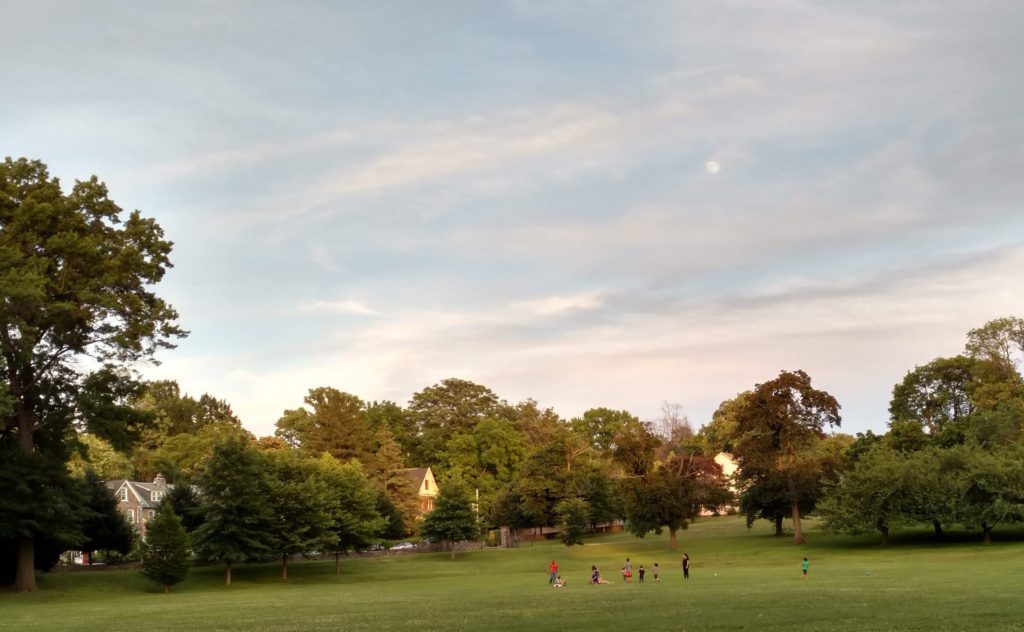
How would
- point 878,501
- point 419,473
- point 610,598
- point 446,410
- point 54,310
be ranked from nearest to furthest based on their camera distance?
point 610,598 → point 54,310 → point 878,501 → point 419,473 → point 446,410

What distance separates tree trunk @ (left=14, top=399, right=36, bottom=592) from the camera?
148ft

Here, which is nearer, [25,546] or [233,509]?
[25,546]

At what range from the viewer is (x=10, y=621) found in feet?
100

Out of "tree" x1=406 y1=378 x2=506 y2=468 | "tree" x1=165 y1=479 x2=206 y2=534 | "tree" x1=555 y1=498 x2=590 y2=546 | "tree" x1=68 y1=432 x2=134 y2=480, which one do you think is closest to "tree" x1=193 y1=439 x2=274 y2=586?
"tree" x1=165 y1=479 x2=206 y2=534

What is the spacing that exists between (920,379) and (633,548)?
200ft

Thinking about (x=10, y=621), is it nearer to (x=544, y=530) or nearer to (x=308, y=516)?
(x=308, y=516)

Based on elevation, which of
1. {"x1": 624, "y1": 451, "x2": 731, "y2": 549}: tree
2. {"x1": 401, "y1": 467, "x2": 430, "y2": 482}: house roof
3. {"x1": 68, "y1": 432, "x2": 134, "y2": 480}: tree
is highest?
{"x1": 68, "y1": 432, "x2": 134, "y2": 480}: tree

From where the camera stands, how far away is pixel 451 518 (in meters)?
74.1

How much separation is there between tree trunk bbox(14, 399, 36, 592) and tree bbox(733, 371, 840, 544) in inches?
1960

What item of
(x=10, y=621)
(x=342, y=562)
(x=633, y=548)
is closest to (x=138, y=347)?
(x=10, y=621)

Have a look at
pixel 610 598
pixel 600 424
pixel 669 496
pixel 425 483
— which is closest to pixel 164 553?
pixel 610 598

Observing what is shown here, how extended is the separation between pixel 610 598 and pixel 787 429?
41.0 metres

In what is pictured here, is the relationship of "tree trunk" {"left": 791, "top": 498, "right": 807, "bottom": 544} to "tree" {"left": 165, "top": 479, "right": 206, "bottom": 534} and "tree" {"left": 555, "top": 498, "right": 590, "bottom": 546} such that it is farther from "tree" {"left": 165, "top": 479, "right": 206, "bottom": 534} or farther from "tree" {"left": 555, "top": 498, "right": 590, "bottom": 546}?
"tree" {"left": 165, "top": 479, "right": 206, "bottom": 534}

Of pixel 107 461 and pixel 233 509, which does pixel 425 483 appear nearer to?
pixel 107 461
